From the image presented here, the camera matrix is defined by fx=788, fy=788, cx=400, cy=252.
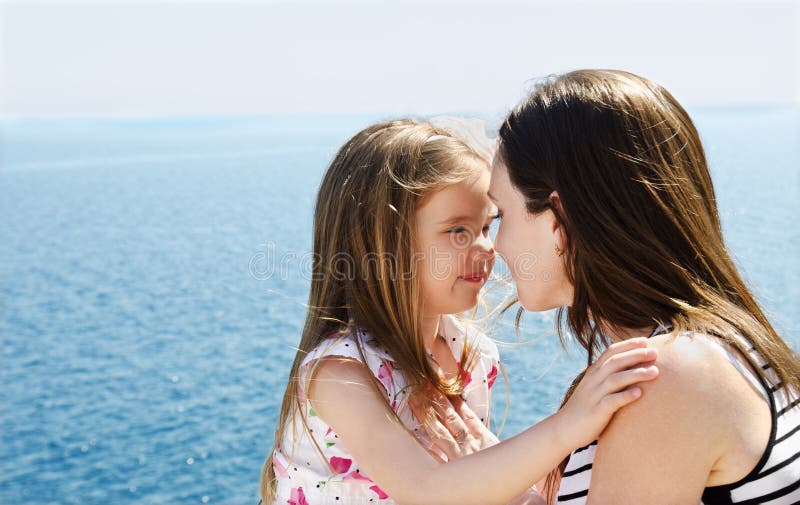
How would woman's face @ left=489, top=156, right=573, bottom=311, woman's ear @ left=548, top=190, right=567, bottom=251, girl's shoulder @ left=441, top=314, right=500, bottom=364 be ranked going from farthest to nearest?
girl's shoulder @ left=441, top=314, right=500, bottom=364
woman's face @ left=489, top=156, right=573, bottom=311
woman's ear @ left=548, top=190, right=567, bottom=251

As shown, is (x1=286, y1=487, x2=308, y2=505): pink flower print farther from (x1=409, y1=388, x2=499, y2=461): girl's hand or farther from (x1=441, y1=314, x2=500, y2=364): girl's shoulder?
(x1=441, y1=314, x2=500, y2=364): girl's shoulder

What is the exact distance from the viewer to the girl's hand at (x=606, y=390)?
1856 mm

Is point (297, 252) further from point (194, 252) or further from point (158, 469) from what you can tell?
point (158, 469)

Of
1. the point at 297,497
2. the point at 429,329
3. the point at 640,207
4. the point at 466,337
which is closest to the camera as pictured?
the point at 640,207

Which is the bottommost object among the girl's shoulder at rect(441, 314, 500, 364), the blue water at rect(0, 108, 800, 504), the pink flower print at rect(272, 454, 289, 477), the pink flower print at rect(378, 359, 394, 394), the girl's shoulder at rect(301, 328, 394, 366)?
the blue water at rect(0, 108, 800, 504)

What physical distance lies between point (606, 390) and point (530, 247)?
582 mm

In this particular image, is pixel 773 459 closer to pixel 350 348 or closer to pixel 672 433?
pixel 672 433

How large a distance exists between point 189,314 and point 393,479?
37.7 feet

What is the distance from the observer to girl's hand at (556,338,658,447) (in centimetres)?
186

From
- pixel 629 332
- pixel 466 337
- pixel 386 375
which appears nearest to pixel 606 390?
pixel 629 332

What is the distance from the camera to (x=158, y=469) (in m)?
8.77

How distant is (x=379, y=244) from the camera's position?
9.32 feet

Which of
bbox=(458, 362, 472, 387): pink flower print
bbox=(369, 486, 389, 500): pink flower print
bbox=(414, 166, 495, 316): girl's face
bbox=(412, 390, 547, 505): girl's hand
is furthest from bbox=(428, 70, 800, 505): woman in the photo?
bbox=(458, 362, 472, 387): pink flower print

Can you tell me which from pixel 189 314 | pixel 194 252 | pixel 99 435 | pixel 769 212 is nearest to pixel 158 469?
pixel 99 435
